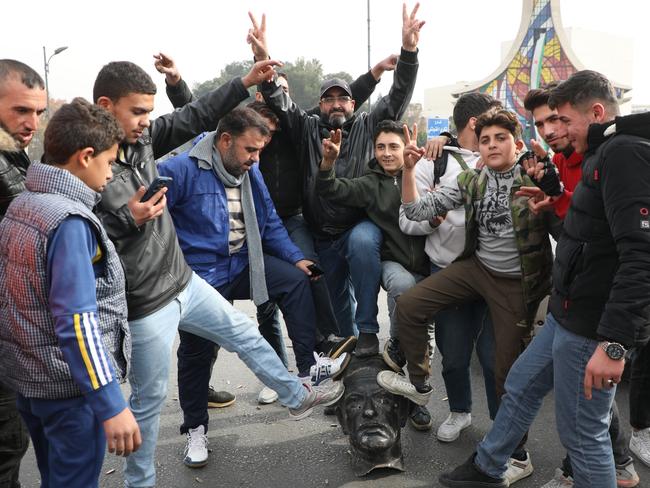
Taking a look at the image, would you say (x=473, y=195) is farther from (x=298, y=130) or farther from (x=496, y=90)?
(x=496, y=90)

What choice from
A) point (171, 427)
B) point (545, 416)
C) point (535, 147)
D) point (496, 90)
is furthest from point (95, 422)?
point (496, 90)

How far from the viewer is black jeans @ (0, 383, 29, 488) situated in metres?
2.41

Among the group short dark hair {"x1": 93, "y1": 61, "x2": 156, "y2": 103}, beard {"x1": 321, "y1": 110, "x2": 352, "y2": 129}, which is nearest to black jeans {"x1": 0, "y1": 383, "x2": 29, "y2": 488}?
short dark hair {"x1": 93, "y1": 61, "x2": 156, "y2": 103}

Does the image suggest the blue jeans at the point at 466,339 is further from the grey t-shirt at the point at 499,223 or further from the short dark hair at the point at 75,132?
the short dark hair at the point at 75,132

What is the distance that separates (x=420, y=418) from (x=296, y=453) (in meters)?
0.83

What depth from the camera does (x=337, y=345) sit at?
140 inches

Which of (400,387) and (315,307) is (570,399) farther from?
(315,307)

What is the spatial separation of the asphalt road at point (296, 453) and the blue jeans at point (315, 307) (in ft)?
1.76

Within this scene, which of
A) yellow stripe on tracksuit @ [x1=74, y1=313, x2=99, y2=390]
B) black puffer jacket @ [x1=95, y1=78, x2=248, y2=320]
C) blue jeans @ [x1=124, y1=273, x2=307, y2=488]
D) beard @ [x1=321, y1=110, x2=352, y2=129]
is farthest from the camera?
beard @ [x1=321, y1=110, x2=352, y2=129]

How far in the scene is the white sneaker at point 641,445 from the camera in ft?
10.6

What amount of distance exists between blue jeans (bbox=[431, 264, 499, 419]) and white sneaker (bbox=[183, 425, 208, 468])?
5.04 ft

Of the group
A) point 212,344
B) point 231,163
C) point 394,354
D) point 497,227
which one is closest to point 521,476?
point 394,354

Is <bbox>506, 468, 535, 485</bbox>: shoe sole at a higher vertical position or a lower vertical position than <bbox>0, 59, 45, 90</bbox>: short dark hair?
lower

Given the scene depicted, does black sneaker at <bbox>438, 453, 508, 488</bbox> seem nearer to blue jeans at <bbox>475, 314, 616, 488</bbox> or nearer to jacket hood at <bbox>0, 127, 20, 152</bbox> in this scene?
blue jeans at <bbox>475, 314, 616, 488</bbox>
